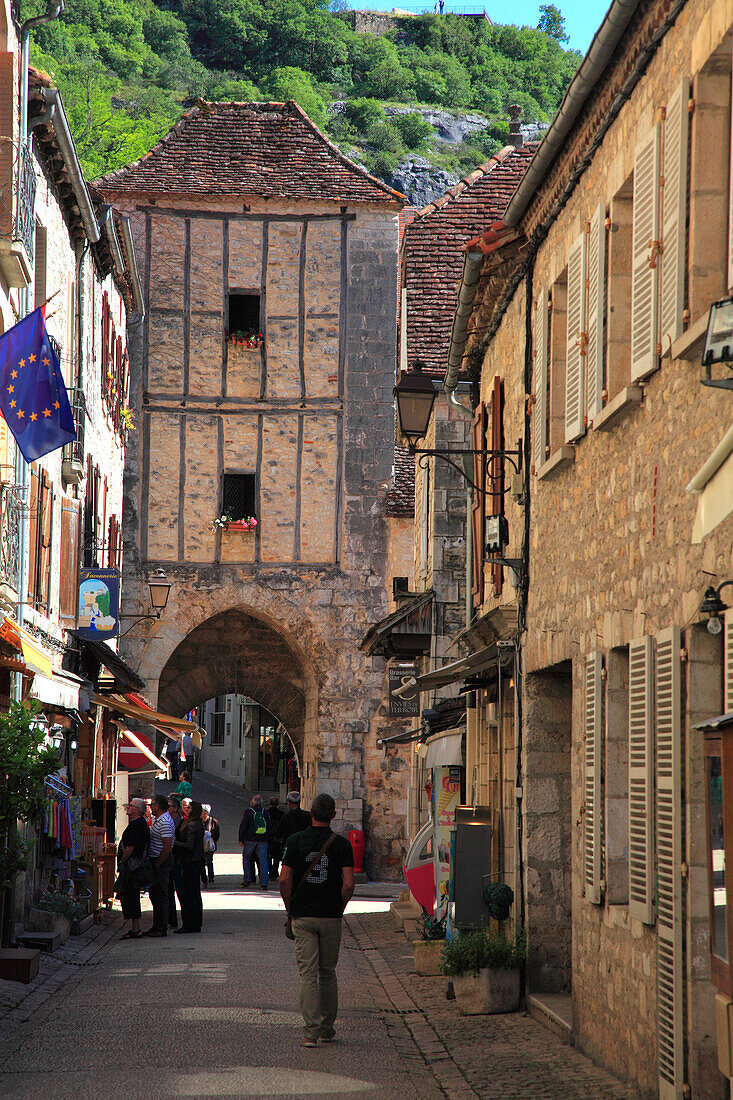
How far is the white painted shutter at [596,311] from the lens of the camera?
737 centimetres

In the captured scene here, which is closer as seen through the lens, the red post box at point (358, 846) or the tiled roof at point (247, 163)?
the red post box at point (358, 846)

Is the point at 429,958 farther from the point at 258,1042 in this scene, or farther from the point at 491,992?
the point at 258,1042

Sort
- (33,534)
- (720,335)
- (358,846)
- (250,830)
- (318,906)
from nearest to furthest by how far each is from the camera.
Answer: (720,335) → (318,906) → (33,534) → (250,830) → (358,846)

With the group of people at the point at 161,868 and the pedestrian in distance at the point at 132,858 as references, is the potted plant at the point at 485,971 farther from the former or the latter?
the pedestrian in distance at the point at 132,858

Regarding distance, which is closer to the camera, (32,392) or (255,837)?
(32,392)

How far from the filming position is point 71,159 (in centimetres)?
1369

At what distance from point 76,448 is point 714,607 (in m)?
11.6

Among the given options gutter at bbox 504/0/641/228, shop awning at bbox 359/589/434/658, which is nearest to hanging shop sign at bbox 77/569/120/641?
shop awning at bbox 359/589/434/658

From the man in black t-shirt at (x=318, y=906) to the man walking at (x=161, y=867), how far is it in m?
5.84

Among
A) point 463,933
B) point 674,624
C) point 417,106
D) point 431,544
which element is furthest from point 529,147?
point 417,106

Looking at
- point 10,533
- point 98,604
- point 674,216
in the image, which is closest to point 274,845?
point 98,604

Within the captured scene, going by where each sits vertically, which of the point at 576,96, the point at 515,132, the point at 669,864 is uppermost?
the point at 515,132

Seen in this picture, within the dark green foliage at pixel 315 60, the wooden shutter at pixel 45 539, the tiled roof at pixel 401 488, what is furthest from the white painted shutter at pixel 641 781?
A: the dark green foliage at pixel 315 60

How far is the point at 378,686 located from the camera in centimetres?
2350
